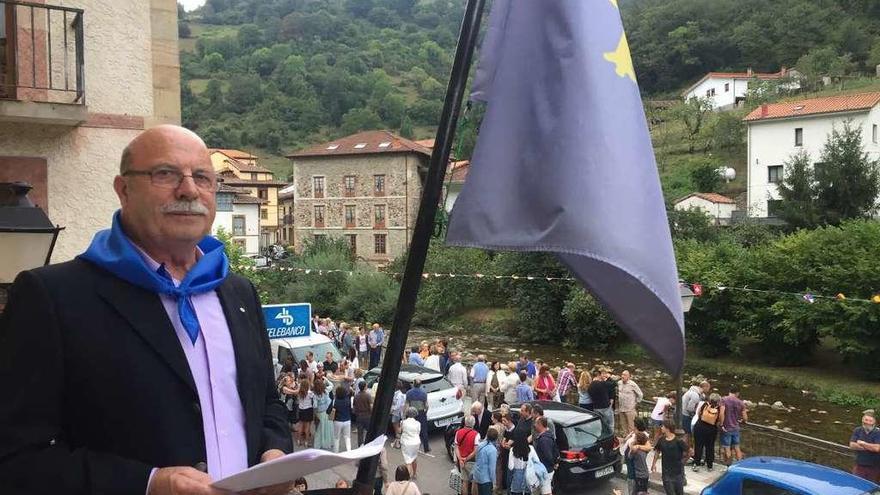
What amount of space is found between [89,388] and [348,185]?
202 ft

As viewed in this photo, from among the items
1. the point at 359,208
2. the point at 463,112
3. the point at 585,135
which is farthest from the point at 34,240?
the point at 359,208

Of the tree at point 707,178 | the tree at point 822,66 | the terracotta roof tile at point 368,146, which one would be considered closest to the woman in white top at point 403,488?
the terracotta roof tile at point 368,146

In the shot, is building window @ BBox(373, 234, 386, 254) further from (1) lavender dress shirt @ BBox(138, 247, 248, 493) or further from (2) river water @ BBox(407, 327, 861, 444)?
(1) lavender dress shirt @ BBox(138, 247, 248, 493)

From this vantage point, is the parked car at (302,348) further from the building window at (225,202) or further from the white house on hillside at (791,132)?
the building window at (225,202)

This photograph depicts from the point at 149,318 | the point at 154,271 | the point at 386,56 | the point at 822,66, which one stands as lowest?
the point at 149,318

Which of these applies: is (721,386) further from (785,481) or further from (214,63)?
(214,63)

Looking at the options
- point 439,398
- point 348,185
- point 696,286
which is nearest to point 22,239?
point 439,398

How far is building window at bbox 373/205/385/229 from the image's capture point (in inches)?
2406

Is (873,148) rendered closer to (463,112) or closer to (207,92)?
(463,112)

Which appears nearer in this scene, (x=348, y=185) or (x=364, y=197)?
(x=364, y=197)

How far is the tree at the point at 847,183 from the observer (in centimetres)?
3753

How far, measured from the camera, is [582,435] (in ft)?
41.4

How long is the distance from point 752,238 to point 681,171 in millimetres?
28905

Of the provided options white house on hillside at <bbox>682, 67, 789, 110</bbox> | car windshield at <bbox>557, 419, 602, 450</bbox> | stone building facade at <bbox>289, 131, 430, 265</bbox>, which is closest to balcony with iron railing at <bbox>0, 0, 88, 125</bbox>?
car windshield at <bbox>557, 419, 602, 450</bbox>
